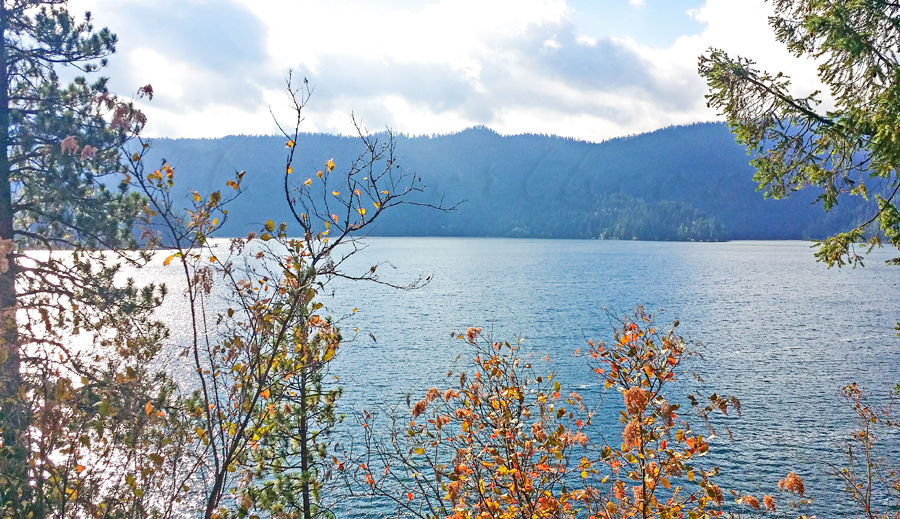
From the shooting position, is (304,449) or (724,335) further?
(724,335)

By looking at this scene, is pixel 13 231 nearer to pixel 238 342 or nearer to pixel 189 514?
pixel 189 514

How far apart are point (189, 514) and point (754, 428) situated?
2074 centimetres

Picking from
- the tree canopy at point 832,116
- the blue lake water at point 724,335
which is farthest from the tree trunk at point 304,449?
the tree canopy at point 832,116

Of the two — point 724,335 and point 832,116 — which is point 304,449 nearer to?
point 832,116

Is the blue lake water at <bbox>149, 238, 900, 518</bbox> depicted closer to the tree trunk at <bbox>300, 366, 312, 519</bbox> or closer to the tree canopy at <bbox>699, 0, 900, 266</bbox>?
the tree trunk at <bbox>300, 366, 312, 519</bbox>

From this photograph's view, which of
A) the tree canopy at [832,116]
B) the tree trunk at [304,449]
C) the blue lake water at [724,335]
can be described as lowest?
the blue lake water at [724,335]

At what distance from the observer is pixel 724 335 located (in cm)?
4122

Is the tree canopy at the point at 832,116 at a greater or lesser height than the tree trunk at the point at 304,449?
greater

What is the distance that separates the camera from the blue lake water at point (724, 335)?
21.7m

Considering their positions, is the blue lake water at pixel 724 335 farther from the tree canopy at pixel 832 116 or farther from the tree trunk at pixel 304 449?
the tree canopy at pixel 832 116

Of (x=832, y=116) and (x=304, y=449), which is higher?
(x=832, y=116)

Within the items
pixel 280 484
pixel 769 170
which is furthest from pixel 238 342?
pixel 769 170

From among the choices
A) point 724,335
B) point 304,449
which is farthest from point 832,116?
point 724,335

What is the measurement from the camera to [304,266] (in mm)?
4086
